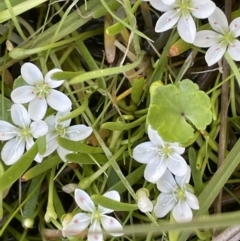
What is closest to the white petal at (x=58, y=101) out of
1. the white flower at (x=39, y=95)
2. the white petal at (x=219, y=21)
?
the white flower at (x=39, y=95)

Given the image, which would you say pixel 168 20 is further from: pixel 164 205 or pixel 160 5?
pixel 164 205

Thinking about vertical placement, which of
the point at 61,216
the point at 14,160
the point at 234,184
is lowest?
the point at 234,184

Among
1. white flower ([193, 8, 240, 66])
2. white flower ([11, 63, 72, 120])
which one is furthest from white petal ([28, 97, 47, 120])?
white flower ([193, 8, 240, 66])

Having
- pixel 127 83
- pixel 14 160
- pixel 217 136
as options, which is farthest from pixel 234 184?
pixel 14 160

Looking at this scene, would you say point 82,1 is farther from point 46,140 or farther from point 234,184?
point 234,184

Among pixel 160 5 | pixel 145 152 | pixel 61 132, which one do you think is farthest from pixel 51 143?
pixel 160 5

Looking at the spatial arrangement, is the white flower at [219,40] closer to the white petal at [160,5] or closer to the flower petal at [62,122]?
the white petal at [160,5]
